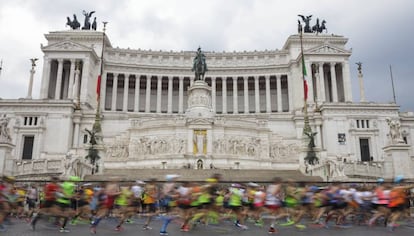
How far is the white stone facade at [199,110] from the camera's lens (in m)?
45.1

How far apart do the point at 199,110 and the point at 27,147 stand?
83.4 feet

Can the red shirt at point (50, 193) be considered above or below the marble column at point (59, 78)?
below

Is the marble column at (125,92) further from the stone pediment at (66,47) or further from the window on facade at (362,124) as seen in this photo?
the window on facade at (362,124)

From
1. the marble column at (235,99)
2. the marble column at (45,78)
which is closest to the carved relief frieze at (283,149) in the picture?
the marble column at (235,99)

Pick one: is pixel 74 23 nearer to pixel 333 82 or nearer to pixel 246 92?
pixel 246 92

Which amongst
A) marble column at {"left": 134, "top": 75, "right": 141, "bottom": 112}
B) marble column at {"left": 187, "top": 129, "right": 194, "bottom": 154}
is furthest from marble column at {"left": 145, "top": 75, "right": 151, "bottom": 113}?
marble column at {"left": 187, "top": 129, "right": 194, "bottom": 154}

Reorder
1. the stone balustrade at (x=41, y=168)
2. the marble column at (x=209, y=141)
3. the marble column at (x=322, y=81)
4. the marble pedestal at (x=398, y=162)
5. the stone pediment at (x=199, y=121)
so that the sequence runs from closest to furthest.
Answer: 1. the stone balustrade at (x=41, y=168)
2. the marble pedestal at (x=398, y=162)
3. the marble column at (x=209, y=141)
4. the stone pediment at (x=199, y=121)
5. the marble column at (x=322, y=81)

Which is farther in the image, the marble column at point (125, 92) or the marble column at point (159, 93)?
the marble column at point (159, 93)

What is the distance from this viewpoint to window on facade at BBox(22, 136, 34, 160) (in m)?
52.2

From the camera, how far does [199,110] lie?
4828cm

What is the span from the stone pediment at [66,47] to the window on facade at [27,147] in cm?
2432

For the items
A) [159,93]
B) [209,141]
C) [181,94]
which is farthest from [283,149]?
[159,93]

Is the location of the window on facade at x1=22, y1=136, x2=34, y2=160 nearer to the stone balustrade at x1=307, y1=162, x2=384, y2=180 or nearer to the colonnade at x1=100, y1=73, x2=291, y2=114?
the colonnade at x1=100, y1=73, x2=291, y2=114

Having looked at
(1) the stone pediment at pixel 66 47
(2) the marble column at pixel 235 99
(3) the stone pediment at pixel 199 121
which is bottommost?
(3) the stone pediment at pixel 199 121
